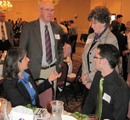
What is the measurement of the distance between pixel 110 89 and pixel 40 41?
139 cm

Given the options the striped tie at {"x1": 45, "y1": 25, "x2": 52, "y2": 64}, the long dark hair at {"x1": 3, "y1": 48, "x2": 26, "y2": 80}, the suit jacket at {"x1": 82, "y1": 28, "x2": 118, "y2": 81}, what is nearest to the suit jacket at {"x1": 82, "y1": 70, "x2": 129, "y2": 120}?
the suit jacket at {"x1": 82, "y1": 28, "x2": 118, "y2": 81}

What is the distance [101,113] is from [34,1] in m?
16.9

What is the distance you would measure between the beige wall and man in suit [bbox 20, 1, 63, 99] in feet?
23.2

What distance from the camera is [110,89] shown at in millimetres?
1748

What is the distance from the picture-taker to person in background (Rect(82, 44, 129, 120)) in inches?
66.8

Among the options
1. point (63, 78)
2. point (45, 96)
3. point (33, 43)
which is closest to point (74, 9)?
point (63, 78)

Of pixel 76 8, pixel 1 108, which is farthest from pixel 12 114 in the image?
pixel 76 8

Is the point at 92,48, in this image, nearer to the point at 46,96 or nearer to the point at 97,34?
the point at 97,34

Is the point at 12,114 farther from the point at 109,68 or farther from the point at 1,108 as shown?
the point at 109,68

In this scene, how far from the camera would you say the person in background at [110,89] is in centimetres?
170

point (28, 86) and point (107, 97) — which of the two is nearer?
point (107, 97)

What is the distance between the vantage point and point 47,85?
236cm

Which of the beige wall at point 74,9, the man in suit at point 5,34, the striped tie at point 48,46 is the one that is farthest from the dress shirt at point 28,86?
the beige wall at point 74,9

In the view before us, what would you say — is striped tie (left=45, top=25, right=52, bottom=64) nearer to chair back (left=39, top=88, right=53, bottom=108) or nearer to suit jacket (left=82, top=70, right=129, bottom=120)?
chair back (left=39, top=88, right=53, bottom=108)
